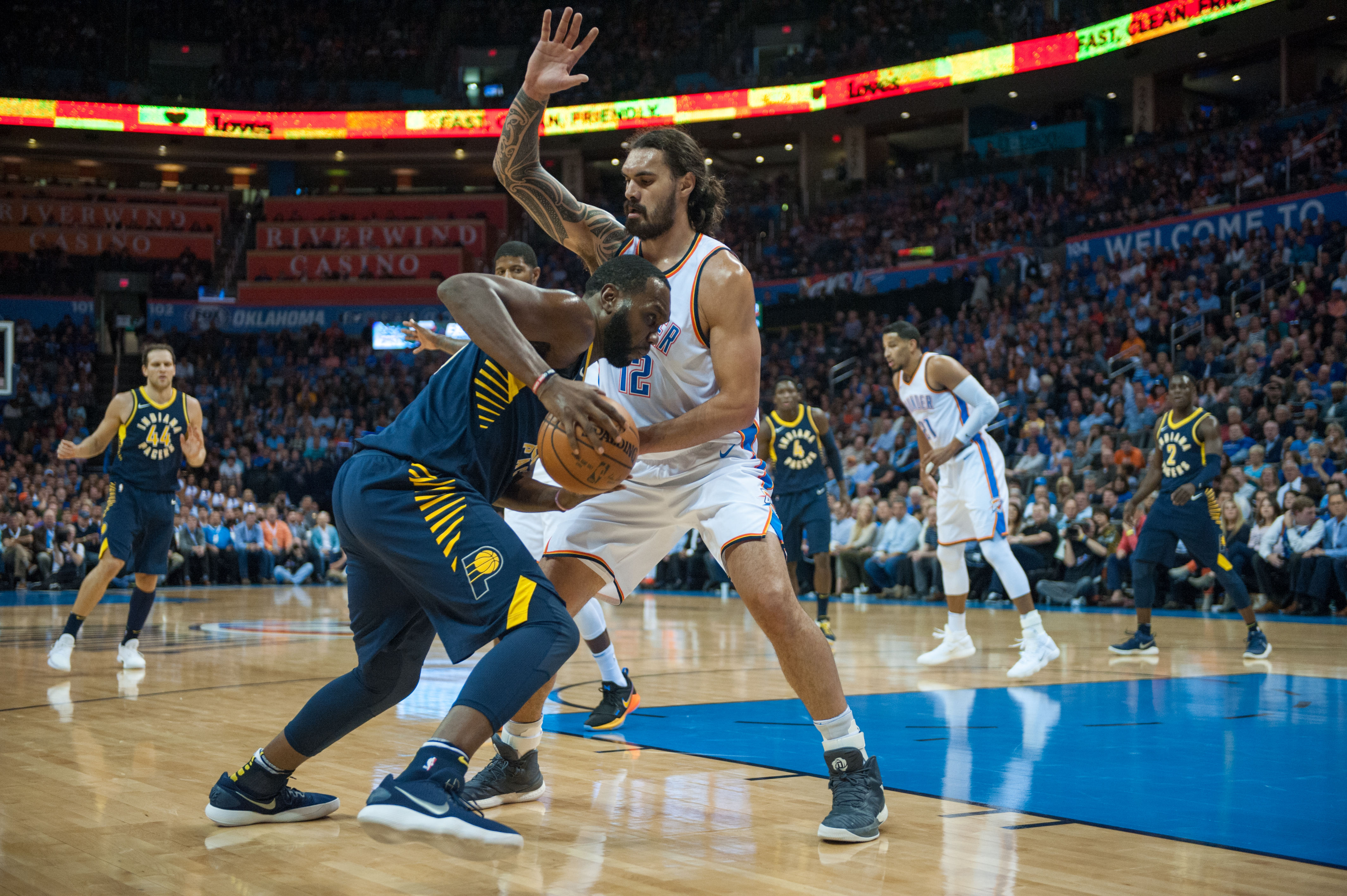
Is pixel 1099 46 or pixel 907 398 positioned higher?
pixel 1099 46

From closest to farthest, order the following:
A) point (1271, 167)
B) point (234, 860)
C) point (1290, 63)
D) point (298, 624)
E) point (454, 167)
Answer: point (234, 860), point (298, 624), point (1271, 167), point (1290, 63), point (454, 167)

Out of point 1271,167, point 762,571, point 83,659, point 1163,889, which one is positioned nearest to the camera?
point 1163,889

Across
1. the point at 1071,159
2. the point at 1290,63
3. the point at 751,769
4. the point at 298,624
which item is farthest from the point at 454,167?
the point at 751,769

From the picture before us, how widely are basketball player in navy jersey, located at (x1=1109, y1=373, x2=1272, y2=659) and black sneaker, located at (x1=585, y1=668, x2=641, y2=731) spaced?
4452 millimetres

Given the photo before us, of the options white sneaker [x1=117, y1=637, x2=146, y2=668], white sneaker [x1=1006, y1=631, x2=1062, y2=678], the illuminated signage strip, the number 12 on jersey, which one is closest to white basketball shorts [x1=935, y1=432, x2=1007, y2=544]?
white sneaker [x1=1006, y1=631, x2=1062, y2=678]

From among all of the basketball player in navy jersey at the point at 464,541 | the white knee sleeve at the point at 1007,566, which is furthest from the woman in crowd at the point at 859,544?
the basketball player in navy jersey at the point at 464,541

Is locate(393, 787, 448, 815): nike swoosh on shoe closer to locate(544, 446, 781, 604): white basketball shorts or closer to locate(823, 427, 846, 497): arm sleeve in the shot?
A: locate(544, 446, 781, 604): white basketball shorts

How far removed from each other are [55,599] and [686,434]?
13608mm

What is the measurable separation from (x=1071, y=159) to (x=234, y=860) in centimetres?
2752

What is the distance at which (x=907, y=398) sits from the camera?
8305 mm

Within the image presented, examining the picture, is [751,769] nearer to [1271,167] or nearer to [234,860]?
[234,860]

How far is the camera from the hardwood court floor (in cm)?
297

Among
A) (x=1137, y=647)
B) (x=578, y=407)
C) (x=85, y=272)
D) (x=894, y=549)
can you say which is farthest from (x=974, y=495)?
(x=85, y=272)

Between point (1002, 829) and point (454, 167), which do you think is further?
point (454, 167)
